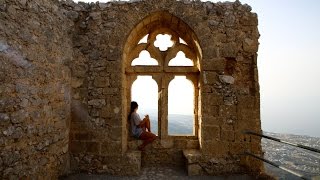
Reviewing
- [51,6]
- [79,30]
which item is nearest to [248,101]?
[79,30]

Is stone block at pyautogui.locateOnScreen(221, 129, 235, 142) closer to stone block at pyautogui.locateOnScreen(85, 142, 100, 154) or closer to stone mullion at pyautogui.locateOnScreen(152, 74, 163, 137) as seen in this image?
stone mullion at pyautogui.locateOnScreen(152, 74, 163, 137)

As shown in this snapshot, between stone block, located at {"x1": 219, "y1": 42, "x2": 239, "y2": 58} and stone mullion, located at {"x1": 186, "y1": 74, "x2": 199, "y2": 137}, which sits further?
stone mullion, located at {"x1": 186, "y1": 74, "x2": 199, "y2": 137}

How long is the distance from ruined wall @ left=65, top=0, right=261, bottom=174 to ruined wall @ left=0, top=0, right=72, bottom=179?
0.35 meters

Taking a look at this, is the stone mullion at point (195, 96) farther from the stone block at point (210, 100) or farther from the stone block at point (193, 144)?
the stone block at point (210, 100)

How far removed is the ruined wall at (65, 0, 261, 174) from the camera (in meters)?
5.40

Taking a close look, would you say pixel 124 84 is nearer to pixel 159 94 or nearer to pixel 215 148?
pixel 159 94

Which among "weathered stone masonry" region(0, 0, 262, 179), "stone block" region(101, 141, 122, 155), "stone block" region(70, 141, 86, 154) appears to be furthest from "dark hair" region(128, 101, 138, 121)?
"stone block" region(70, 141, 86, 154)

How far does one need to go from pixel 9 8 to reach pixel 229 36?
12.4ft

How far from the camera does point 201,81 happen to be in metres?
5.60

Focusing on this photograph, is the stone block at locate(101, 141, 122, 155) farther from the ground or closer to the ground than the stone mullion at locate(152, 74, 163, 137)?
closer to the ground

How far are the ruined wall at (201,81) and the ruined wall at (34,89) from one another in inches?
13.6

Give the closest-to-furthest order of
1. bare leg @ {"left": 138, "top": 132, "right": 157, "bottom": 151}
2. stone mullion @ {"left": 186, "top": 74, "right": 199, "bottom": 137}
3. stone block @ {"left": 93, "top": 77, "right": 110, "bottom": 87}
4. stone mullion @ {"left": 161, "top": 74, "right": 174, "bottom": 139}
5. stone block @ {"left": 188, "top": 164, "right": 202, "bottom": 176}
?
stone block @ {"left": 188, "top": 164, "right": 202, "bottom": 176} < stone block @ {"left": 93, "top": 77, "right": 110, "bottom": 87} < bare leg @ {"left": 138, "top": 132, "right": 157, "bottom": 151} < stone mullion @ {"left": 161, "top": 74, "right": 174, "bottom": 139} < stone mullion @ {"left": 186, "top": 74, "right": 199, "bottom": 137}

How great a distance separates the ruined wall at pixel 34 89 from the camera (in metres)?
3.69

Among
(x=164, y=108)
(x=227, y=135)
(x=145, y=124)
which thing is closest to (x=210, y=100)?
(x=227, y=135)
